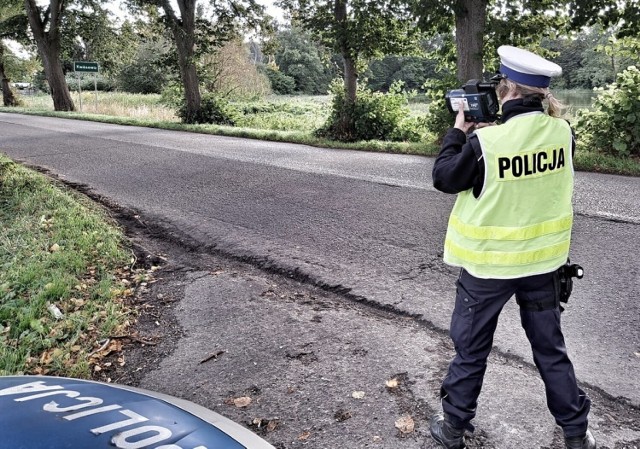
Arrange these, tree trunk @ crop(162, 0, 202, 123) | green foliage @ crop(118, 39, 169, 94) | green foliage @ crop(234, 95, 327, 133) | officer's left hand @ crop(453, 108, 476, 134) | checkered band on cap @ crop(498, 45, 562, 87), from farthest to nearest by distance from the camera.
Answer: green foliage @ crop(118, 39, 169, 94)
green foliage @ crop(234, 95, 327, 133)
tree trunk @ crop(162, 0, 202, 123)
officer's left hand @ crop(453, 108, 476, 134)
checkered band on cap @ crop(498, 45, 562, 87)

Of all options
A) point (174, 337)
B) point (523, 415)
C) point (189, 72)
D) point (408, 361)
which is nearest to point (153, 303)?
point (174, 337)

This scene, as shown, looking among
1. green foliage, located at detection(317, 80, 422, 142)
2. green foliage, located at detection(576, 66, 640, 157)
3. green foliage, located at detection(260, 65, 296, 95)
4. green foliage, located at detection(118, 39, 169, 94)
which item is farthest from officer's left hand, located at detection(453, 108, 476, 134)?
green foliage, located at detection(260, 65, 296, 95)

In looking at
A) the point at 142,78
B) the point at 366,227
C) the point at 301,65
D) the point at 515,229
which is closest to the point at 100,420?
the point at 515,229

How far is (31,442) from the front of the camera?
1402 mm

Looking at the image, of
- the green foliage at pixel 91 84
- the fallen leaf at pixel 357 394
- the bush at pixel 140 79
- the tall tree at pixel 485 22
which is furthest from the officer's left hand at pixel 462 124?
the green foliage at pixel 91 84

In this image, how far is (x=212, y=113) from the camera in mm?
20812

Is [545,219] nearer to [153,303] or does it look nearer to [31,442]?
[31,442]

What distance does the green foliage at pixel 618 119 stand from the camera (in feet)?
32.2

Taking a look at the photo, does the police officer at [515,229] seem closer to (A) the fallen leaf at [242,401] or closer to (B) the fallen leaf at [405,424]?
(B) the fallen leaf at [405,424]

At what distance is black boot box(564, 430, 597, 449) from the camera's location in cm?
230

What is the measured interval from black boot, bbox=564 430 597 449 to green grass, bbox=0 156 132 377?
8.97 ft

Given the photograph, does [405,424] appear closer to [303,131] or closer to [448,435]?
[448,435]

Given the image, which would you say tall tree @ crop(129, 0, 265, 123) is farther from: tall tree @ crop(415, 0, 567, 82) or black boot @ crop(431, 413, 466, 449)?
black boot @ crop(431, 413, 466, 449)

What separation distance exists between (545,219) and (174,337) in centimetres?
259
